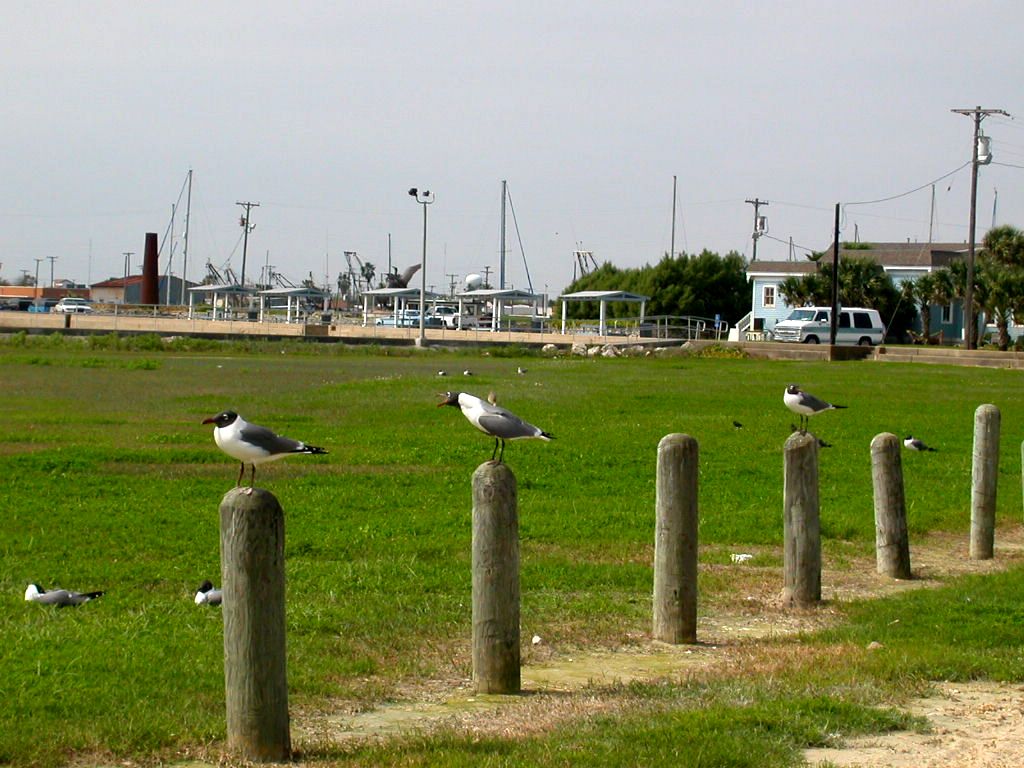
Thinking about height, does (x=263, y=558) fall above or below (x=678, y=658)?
above

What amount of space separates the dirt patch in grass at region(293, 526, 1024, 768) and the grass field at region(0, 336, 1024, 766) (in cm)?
23

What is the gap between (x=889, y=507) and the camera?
11.9m

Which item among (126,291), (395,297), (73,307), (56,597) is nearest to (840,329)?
(395,297)

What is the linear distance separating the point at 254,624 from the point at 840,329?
70.0 m

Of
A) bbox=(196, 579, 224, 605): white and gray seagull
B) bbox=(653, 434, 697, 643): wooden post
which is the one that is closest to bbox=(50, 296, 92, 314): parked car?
bbox=(196, 579, 224, 605): white and gray seagull

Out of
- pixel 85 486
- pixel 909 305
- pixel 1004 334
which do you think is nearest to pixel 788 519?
pixel 85 486

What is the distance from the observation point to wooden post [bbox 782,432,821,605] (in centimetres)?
1046

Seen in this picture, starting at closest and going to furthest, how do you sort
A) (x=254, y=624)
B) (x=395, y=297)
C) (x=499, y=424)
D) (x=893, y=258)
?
(x=254, y=624)
(x=499, y=424)
(x=893, y=258)
(x=395, y=297)

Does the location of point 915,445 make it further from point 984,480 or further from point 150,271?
point 150,271

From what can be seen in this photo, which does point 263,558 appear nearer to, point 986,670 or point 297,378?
point 986,670

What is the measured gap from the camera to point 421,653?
8820mm

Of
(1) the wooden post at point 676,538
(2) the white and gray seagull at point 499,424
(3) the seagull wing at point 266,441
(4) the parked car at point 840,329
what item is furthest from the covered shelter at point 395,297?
(3) the seagull wing at point 266,441

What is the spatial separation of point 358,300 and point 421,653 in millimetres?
162114

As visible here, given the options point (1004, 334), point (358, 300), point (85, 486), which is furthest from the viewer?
point (358, 300)
